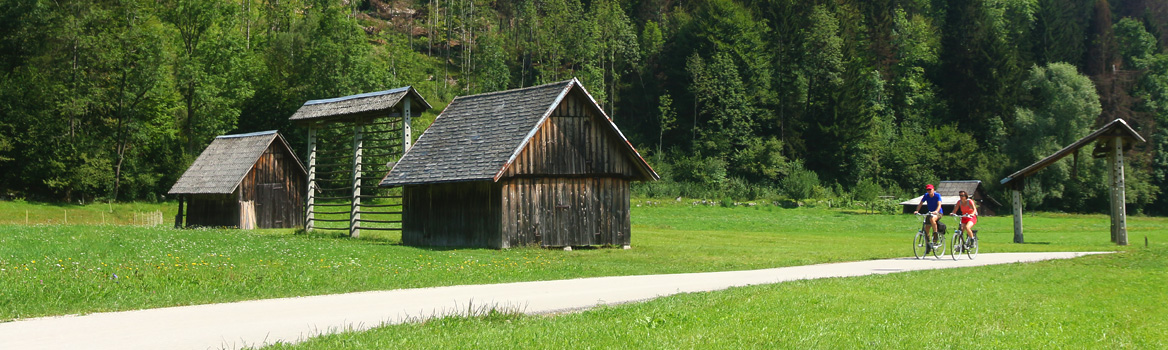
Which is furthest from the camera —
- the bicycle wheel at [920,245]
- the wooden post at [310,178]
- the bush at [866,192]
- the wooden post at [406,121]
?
the bush at [866,192]

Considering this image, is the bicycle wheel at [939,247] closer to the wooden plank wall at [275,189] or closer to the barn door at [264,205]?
the wooden plank wall at [275,189]

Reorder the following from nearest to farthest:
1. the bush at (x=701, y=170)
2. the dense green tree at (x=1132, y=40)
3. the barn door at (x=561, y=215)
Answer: the barn door at (x=561, y=215) < the bush at (x=701, y=170) < the dense green tree at (x=1132, y=40)

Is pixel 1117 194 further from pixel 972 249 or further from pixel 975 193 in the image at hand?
pixel 975 193

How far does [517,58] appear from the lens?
115 metres

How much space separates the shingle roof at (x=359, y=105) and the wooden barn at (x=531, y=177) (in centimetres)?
268

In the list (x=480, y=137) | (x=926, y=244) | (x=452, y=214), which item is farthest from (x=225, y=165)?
(x=926, y=244)

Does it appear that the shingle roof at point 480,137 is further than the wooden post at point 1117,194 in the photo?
No

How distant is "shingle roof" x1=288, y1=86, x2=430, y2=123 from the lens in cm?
3353

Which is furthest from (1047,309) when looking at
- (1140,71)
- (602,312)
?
(1140,71)

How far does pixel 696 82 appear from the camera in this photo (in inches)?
3679

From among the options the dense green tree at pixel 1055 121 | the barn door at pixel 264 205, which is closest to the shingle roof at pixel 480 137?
the barn door at pixel 264 205

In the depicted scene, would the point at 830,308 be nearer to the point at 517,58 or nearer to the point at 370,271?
the point at 370,271

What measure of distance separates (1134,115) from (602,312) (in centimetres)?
9541

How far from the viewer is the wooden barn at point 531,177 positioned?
95.6ft
